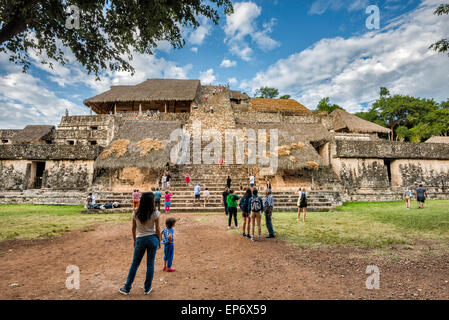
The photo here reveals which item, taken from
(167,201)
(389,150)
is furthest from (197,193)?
(389,150)

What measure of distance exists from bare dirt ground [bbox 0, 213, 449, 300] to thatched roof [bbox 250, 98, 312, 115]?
75.4 feet

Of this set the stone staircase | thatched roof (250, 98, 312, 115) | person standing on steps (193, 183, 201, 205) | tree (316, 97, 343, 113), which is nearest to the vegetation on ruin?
tree (316, 97, 343, 113)

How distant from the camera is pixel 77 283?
3312mm

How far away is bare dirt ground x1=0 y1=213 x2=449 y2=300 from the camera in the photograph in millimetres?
3001

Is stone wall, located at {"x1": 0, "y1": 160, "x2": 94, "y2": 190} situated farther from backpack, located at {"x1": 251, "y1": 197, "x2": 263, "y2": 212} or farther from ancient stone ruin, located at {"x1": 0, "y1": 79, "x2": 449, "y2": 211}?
backpack, located at {"x1": 251, "y1": 197, "x2": 263, "y2": 212}

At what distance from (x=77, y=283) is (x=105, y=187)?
11.9 meters

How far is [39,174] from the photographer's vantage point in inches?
591

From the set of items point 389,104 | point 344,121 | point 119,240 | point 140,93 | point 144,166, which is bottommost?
point 119,240

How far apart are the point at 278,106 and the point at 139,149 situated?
1956 cm

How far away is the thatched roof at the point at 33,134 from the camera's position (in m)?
22.1

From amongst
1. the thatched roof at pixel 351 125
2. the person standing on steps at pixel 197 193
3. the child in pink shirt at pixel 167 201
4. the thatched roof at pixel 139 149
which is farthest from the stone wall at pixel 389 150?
the thatched roof at pixel 139 149

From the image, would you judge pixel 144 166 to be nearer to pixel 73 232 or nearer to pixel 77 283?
pixel 73 232
